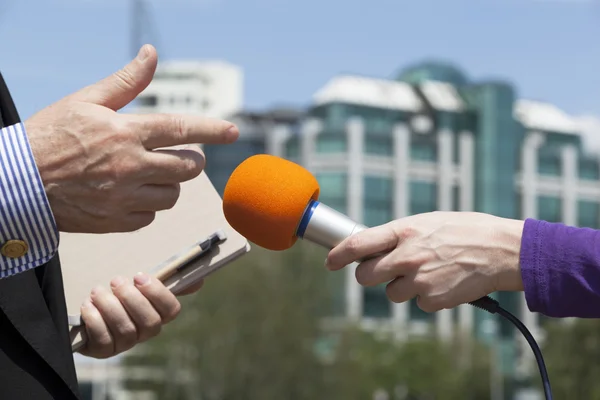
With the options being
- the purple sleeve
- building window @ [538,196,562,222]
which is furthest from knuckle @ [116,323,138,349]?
building window @ [538,196,562,222]

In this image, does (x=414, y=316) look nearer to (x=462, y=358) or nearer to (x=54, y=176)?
(x=462, y=358)

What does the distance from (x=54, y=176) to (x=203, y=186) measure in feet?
3.22

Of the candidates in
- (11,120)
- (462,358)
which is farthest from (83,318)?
(462,358)

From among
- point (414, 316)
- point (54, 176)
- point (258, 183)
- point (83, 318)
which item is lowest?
point (414, 316)

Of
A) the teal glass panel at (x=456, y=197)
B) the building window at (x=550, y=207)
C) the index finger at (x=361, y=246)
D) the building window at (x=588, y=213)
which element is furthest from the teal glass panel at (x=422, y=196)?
the index finger at (x=361, y=246)

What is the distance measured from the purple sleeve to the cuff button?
40.9 inches

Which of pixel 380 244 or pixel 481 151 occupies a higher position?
pixel 380 244

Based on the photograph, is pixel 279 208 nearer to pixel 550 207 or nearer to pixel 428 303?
pixel 428 303

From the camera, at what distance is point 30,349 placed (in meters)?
2.16

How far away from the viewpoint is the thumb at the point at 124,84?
215cm

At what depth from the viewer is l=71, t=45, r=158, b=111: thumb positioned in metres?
2.15

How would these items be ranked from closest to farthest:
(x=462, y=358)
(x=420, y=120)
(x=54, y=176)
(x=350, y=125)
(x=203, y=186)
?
(x=54, y=176)
(x=203, y=186)
(x=462, y=358)
(x=350, y=125)
(x=420, y=120)

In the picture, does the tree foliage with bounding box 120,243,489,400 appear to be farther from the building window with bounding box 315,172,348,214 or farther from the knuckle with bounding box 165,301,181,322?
the knuckle with bounding box 165,301,181,322

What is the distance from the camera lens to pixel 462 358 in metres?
54.0
